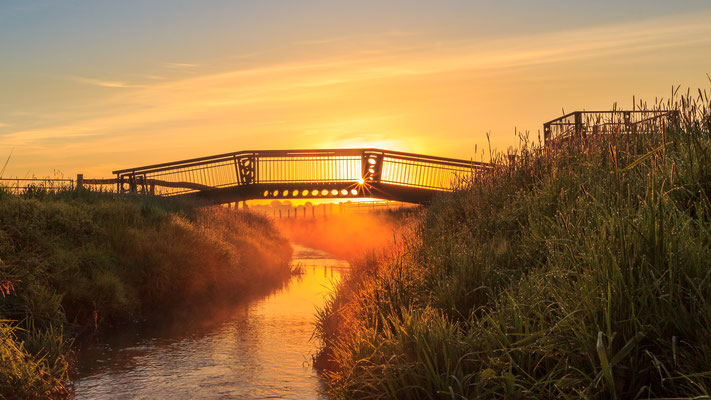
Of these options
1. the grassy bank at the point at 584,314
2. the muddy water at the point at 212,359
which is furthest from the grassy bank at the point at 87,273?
the grassy bank at the point at 584,314

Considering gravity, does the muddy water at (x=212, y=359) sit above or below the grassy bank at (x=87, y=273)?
below

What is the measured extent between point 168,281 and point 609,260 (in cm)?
1289

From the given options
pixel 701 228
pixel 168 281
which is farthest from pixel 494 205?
pixel 168 281

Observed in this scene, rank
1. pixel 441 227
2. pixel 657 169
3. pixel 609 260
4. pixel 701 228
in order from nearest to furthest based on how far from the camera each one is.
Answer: pixel 609 260 → pixel 701 228 → pixel 657 169 → pixel 441 227

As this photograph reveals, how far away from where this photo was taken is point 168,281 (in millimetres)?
15773

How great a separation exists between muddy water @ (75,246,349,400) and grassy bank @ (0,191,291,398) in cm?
70

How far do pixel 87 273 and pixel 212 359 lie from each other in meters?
4.67

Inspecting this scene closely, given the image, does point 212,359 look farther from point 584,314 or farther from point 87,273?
point 584,314

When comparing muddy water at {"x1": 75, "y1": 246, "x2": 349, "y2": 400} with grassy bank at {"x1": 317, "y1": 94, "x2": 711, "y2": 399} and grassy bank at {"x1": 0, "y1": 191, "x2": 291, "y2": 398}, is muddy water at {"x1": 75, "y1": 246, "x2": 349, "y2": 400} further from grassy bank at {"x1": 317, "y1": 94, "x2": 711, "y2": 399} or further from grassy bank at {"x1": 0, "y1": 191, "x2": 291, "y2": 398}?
grassy bank at {"x1": 317, "y1": 94, "x2": 711, "y2": 399}

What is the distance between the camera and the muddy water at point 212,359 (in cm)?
870

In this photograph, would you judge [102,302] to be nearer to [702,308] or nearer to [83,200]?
[83,200]

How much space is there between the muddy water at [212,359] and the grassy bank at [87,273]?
0.70m

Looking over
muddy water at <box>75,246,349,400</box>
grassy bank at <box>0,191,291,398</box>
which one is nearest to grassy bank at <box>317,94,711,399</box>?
muddy water at <box>75,246,349,400</box>

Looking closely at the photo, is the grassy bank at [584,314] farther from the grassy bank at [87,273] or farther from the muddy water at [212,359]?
the grassy bank at [87,273]
